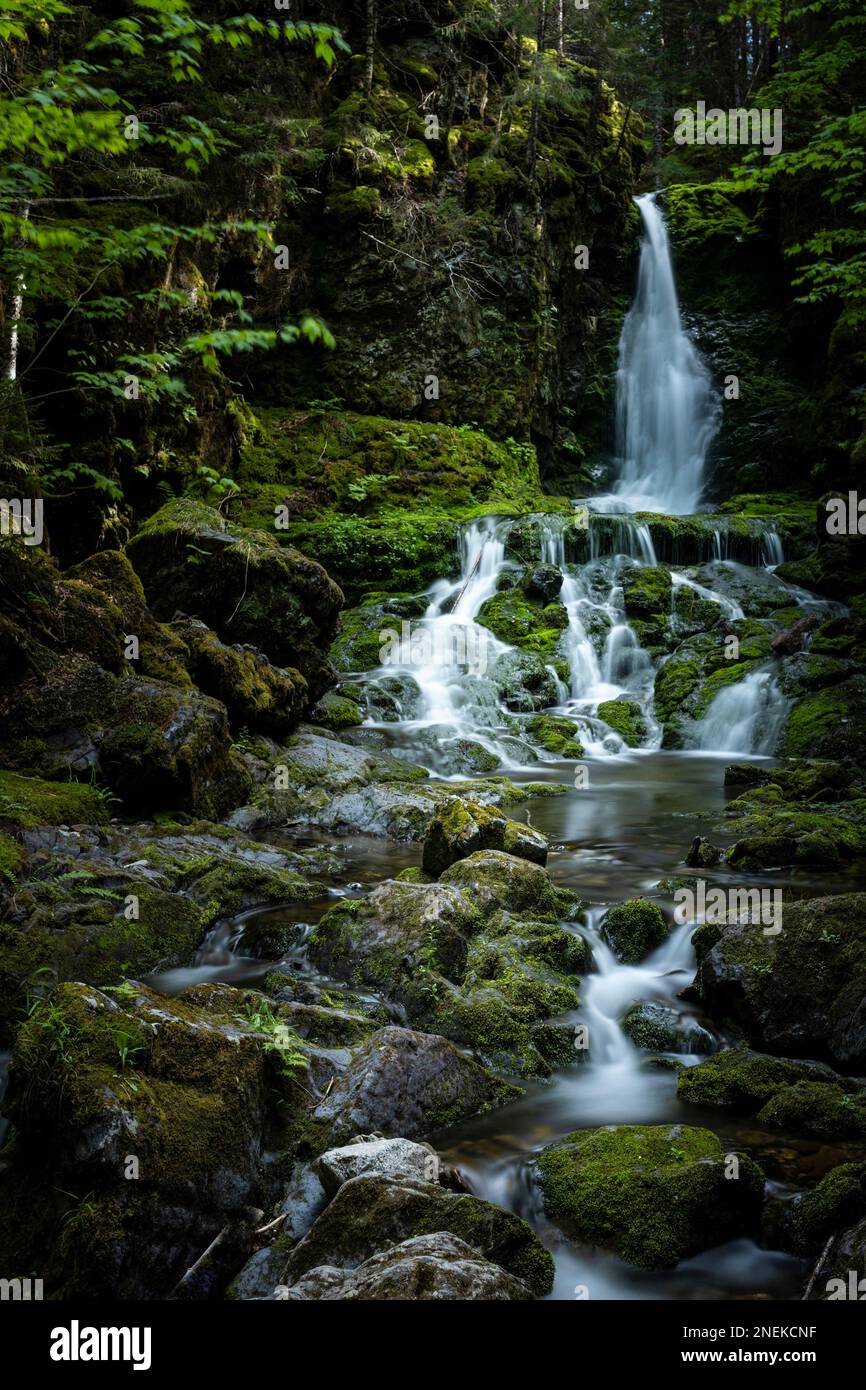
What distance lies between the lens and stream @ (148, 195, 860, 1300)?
3646 mm

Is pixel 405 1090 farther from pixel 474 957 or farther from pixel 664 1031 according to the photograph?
pixel 664 1031

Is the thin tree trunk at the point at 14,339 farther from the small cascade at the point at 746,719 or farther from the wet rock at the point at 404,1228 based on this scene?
the small cascade at the point at 746,719

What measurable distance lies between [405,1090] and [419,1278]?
129cm

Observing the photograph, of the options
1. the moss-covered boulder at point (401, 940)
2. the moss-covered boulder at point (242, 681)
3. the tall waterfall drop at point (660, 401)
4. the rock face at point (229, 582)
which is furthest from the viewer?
the tall waterfall drop at point (660, 401)

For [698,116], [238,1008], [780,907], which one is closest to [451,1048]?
[238,1008]

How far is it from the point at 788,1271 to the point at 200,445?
14.8m

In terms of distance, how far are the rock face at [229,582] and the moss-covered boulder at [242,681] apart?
0.64 meters

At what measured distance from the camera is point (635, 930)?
5633 millimetres

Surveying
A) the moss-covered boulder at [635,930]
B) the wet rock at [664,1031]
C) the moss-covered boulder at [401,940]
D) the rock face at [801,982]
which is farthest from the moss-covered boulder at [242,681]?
the rock face at [801,982]

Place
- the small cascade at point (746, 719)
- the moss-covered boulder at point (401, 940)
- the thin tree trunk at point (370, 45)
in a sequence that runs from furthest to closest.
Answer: the thin tree trunk at point (370, 45)
the small cascade at point (746, 719)
the moss-covered boulder at point (401, 940)

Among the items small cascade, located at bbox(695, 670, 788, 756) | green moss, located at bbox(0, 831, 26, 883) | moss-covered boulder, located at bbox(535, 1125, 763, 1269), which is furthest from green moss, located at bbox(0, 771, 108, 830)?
small cascade, located at bbox(695, 670, 788, 756)

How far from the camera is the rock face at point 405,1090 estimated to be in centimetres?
364

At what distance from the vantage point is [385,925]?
5312 mm

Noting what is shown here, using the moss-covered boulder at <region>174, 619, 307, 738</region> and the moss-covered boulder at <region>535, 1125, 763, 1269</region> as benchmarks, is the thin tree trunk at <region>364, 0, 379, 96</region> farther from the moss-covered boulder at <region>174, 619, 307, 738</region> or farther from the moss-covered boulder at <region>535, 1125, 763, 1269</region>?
the moss-covered boulder at <region>535, 1125, 763, 1269</region>
